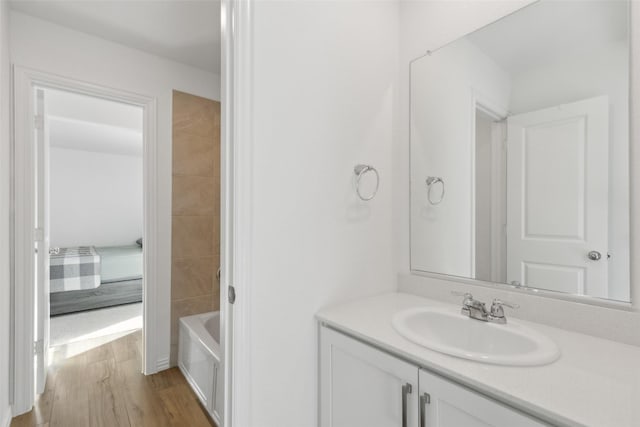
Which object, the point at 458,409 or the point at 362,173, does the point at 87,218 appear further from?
the point at 458,409

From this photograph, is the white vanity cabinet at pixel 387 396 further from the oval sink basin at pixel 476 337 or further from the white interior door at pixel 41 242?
the white interior door at pixel 41 242

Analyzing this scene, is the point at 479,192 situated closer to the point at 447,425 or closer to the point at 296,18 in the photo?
the point at 447,425

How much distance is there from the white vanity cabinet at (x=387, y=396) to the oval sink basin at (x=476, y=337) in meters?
0.10

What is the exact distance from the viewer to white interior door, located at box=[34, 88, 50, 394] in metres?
1.88

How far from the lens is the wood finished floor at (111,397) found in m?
1.74

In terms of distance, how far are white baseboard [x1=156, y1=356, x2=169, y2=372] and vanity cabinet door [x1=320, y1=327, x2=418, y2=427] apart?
1648 mm

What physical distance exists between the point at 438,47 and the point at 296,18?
0.70m

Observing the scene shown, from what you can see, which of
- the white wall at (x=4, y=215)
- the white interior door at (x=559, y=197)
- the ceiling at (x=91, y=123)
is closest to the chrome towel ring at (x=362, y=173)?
the white interior door at (x=559, y=197)

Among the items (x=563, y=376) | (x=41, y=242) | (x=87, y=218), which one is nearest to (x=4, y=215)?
(x=41, y=242)

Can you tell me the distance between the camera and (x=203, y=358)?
6.20 feet

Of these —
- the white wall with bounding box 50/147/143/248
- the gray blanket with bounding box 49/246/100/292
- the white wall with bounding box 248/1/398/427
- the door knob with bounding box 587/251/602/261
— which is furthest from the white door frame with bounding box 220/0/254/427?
the white wall with bounding box 50/147/143/248

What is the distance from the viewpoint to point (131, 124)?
11.4 ft

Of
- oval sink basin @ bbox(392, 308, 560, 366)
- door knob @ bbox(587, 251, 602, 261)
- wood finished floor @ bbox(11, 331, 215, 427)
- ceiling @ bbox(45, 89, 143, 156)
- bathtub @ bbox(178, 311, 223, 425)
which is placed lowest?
wood finished floor @ bbox(11, 331, 215, 427)

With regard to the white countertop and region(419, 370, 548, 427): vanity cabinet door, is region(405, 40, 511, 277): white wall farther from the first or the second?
region(419, 370, 548, 427): vanity cabinet door
